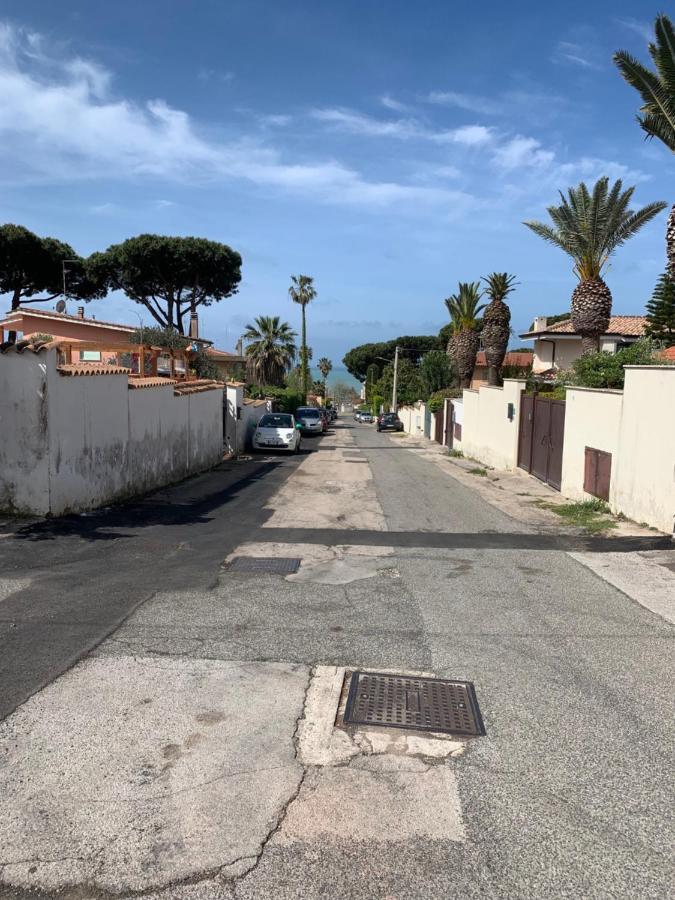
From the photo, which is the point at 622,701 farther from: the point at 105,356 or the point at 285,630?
the point at 105,356

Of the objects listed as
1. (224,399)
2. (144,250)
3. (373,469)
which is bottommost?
(373,469)

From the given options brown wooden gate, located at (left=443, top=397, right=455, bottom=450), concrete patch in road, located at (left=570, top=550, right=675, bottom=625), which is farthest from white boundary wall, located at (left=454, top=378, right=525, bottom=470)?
concrete patch in road, located at (left=570, top=550, right=675, bottom=625)

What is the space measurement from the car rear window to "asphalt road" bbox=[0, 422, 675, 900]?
17.7 metres

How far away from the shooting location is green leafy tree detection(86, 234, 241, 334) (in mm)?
42219

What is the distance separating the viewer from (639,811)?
3.41 metres

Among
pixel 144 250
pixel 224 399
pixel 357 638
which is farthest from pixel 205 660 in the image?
pixel 144 250

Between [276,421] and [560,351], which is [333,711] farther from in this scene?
[560,351]

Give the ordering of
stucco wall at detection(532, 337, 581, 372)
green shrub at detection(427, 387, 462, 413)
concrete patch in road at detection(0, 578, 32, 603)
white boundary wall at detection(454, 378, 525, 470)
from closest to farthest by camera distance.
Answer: concrete patch in road at detection(0, 578, 32, 603) < white boundary wall at detection(454, 378, 525, 470) < green shrub at detection(427, 387, 462, 413) < stucco wall at detection(532, 337, 581, 372)

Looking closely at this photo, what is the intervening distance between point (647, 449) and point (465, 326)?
30.5 metres

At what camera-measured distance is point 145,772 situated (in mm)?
3672

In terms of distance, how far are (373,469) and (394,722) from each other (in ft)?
56.9

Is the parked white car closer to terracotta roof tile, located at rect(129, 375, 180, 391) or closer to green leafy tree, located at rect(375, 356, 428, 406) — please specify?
terracotta roof tile, located at rect(129, 375, 180, 391)

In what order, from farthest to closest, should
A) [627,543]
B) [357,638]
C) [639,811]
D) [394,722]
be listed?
[627,543]
[357,638]
[394,722]
[639,811]

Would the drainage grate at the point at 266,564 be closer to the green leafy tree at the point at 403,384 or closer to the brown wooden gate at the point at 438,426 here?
the brown wooden gate at the point at 438,426
